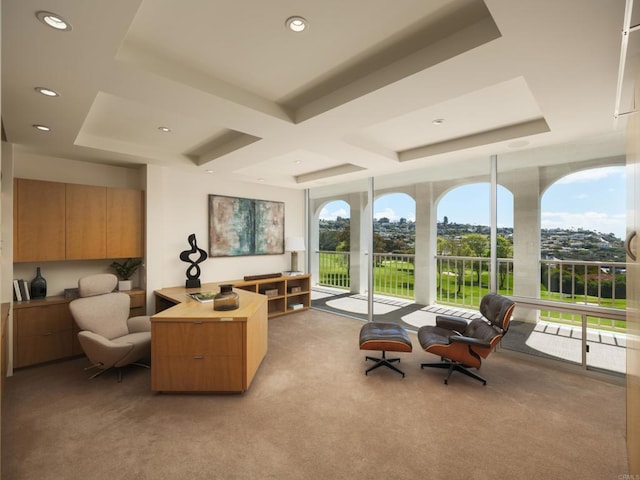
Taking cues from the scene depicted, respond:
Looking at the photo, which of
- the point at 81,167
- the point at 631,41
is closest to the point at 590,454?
the point at 631,41

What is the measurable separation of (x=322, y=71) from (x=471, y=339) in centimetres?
268

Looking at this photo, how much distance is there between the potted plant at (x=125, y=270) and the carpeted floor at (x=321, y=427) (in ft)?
3.64

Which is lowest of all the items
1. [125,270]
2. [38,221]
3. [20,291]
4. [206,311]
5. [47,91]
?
[206,311]

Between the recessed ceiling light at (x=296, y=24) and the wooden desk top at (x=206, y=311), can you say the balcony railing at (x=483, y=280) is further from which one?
the recessed ceiling light at (x=296, y=24)

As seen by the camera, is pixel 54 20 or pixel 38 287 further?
pixel 38 287

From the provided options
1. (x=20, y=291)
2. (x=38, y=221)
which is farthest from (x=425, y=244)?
(x=20, y=291)

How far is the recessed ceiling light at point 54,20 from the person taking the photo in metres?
1.42

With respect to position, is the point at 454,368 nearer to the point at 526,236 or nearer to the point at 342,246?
the point at 526,236

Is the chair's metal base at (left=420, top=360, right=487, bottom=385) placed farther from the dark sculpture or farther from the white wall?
the white wall

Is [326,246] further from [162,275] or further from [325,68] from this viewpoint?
[325,68]

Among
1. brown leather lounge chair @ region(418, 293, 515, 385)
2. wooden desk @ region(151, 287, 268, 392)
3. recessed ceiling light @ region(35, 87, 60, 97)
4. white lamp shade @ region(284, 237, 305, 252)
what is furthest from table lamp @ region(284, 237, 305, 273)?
recessed ceiling light @ region(35, 87, 60, 97)

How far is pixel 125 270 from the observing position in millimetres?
4207

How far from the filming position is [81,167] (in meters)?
4.02

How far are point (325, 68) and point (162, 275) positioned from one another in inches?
150
